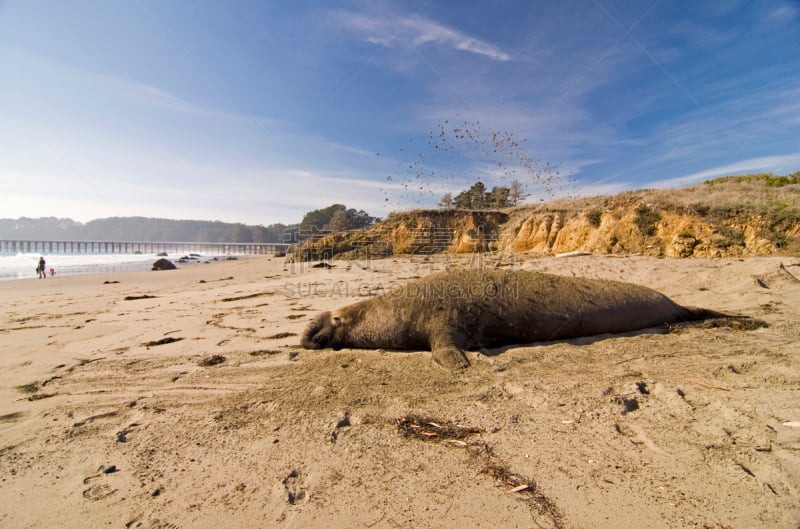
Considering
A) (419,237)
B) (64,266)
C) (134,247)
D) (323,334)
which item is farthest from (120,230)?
(323,334)

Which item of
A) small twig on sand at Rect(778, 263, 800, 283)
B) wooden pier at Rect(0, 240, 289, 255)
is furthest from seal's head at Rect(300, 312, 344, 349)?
wooden pier at Rect(0, 240, 289, 255)

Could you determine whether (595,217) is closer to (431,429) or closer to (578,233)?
(578,233)

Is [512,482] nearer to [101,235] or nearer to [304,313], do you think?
[304,313]

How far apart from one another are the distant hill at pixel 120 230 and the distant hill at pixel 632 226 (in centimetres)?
10969

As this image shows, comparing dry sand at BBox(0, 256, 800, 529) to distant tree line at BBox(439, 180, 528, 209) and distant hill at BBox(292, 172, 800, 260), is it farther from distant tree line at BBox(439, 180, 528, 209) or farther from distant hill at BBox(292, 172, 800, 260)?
distant tree line at BBox(439, 180, 528, 209)

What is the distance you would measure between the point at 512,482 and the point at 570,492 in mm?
296

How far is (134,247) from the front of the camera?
88.4 m

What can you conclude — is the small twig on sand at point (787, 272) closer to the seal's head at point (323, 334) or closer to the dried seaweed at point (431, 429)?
the dried seaweed at point (431, 429)

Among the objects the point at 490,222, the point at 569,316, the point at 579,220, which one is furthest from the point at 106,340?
the point at 490,222

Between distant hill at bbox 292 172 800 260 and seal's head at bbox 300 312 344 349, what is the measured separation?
1132 centimetres

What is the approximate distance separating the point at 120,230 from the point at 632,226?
180 meters

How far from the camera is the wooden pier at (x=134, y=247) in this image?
2724 inches

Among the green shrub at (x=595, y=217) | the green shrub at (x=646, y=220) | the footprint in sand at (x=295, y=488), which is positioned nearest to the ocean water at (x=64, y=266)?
the footprint in sand at (x=295, y=488)

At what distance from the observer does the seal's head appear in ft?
16.2
